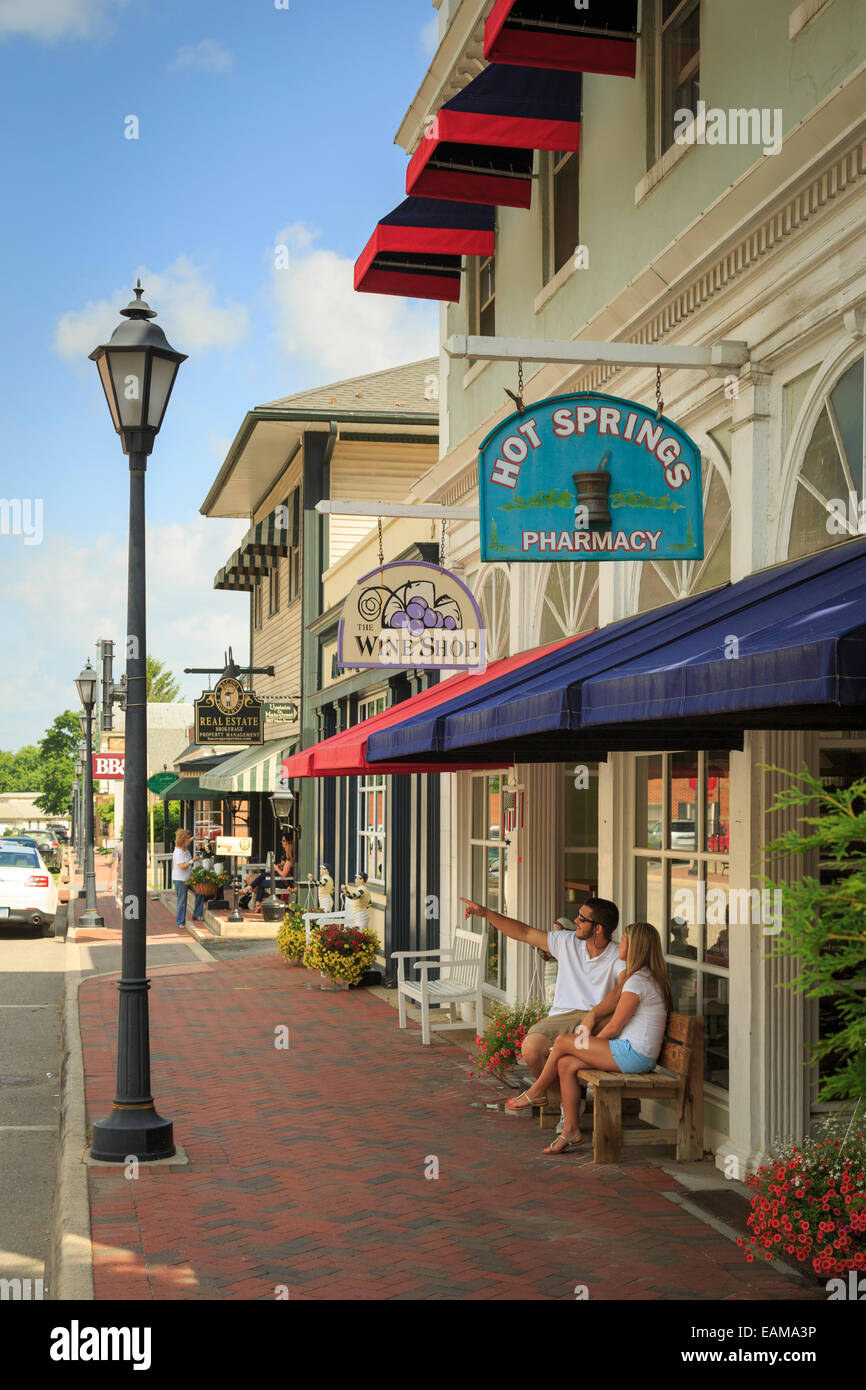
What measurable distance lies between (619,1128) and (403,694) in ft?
29.4

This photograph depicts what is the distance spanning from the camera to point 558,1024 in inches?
344

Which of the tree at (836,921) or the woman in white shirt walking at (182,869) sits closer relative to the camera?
the tree at (836,921)

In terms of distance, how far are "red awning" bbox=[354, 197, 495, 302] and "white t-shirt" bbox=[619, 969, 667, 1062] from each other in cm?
757

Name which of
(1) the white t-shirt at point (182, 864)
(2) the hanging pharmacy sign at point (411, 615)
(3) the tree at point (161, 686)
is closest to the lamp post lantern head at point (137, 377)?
(2) the hanging pharmacy sign at point (411, 615)

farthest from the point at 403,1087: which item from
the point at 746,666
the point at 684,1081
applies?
the point at 746,666

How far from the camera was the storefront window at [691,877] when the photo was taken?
7.99m

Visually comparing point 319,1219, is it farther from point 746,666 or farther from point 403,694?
point 403,694

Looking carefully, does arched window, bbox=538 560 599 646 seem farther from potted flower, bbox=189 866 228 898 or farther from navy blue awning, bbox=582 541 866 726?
potted flower, bbox=189 866 228 898

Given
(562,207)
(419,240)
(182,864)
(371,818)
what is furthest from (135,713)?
(182,864)

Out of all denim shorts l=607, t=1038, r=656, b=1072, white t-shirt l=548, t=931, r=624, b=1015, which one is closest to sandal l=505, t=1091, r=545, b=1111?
white t-shirt l=548, t=931, r=624, b=1015

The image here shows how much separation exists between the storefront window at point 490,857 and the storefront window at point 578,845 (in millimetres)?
894

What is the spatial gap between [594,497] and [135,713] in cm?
315

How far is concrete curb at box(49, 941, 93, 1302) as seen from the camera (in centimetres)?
581

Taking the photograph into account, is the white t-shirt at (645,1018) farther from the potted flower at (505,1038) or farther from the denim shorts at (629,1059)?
the potted flower at (505,1038)
